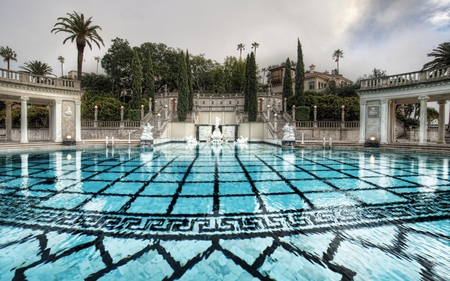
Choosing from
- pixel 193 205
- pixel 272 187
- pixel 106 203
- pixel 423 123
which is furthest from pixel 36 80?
pixel 423 123

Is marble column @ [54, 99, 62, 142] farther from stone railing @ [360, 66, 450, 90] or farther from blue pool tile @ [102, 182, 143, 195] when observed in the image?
stone railing @ [360, 66, 450, 90]

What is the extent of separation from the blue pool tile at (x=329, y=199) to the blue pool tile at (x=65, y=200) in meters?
5.12

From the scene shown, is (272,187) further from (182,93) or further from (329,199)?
(182,93)

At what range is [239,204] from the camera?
4.82m

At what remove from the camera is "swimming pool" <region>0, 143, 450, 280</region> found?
2537 millimetres

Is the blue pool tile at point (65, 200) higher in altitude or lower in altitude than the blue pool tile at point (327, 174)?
lower

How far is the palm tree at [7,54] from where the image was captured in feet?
121

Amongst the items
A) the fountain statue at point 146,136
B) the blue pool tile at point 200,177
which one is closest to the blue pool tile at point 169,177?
the blue pool tile at point 200,177

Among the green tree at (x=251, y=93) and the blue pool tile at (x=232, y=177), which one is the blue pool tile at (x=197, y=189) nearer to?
the blue pool tile at (x=232, y=177)

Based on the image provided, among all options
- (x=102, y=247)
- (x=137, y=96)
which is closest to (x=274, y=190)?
(x=102, y=247)

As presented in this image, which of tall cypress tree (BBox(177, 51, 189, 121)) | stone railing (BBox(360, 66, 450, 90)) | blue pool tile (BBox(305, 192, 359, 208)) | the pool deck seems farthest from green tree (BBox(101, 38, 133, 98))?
blue pool tile (BBox(305, 192, 359, 208))

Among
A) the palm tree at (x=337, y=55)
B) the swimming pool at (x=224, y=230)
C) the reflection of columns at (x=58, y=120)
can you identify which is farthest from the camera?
the palm tree at (x=337, y=55)

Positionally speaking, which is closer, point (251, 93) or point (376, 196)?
point (376, 196)

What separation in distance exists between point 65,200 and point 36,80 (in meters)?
19.1
